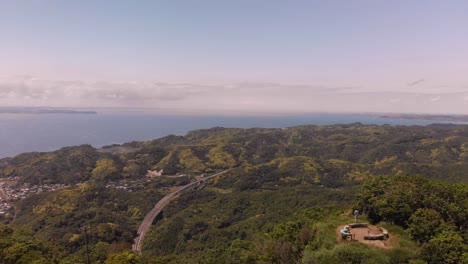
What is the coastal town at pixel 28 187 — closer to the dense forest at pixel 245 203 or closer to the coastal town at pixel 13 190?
the coastal town at pixel 13 190

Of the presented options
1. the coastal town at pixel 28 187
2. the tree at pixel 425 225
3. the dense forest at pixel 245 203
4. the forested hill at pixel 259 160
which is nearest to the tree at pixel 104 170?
the forested hill at pixel 259 160

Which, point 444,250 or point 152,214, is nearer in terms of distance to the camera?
point 444,250

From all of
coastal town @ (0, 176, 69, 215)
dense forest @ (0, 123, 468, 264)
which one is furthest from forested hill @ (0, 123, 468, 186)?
coastal town @ (0, 176, 69, 215)

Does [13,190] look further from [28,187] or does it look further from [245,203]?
[245,203]

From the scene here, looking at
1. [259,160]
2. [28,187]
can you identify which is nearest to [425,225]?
[259,160]

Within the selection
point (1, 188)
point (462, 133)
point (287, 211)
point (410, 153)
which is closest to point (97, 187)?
point (1, 188)

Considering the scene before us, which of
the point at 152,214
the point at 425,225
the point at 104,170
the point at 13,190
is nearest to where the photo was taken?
the point at 425,225

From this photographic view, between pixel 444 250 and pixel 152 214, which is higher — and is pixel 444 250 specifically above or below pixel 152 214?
above

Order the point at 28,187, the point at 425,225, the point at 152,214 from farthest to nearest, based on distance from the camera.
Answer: the point at 28,187
the point at 152,214
the point at 425,225

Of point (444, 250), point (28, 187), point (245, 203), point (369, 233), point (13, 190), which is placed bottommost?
point (13, 190)
